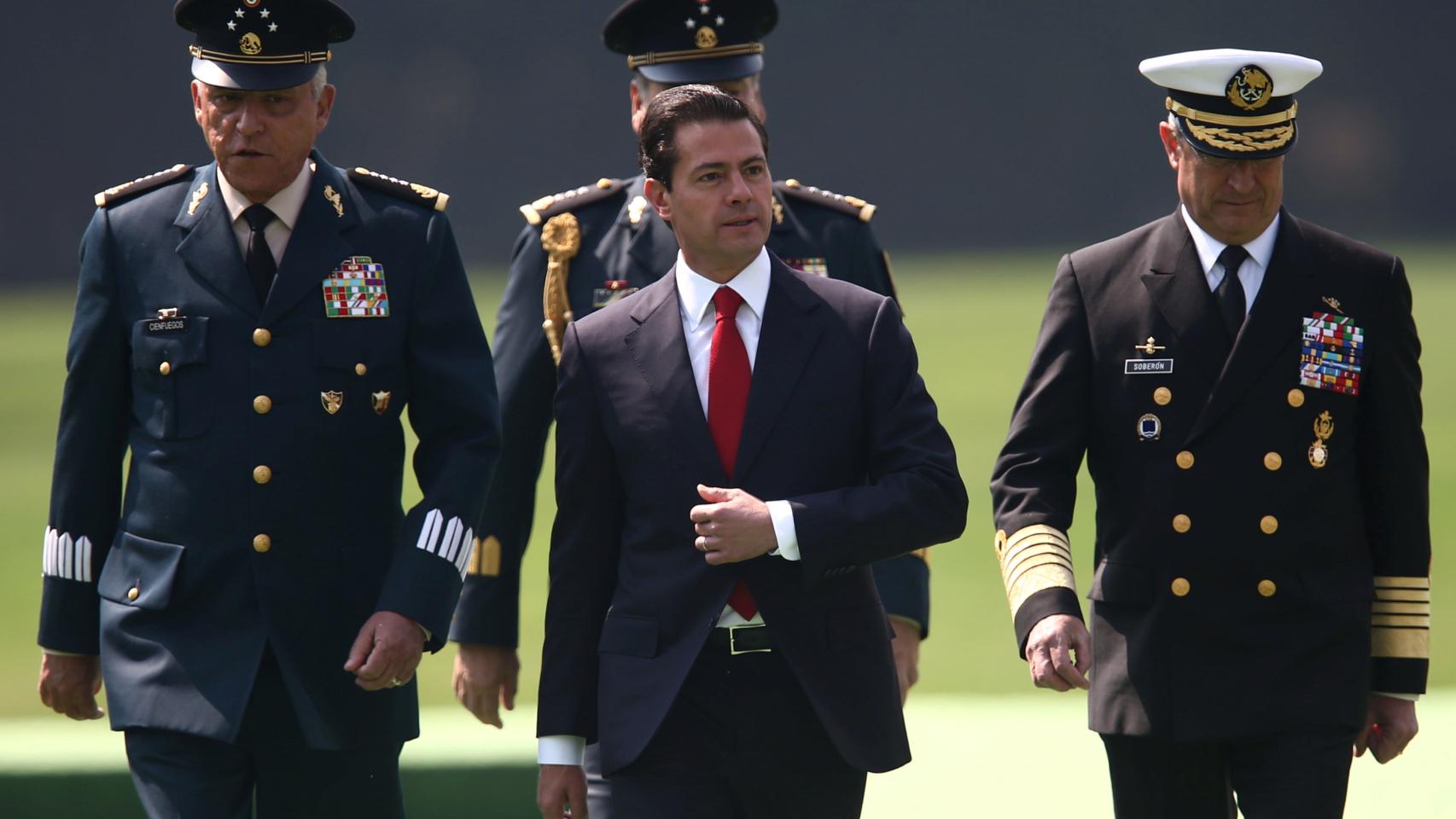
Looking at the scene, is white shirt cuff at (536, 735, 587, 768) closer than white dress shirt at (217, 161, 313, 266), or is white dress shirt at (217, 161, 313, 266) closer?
white shirt cuff at (536, 735, 587, 768)

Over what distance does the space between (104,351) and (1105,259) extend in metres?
1.70

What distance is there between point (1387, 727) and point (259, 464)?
6.24 ft

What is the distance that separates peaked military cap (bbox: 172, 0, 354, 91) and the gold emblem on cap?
152 centimetres

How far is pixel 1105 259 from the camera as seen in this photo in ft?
12.9

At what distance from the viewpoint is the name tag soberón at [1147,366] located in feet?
12.5

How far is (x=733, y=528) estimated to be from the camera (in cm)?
322

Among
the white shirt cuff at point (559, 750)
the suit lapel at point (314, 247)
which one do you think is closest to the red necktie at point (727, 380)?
the white shirt cuff at point (559, 750)

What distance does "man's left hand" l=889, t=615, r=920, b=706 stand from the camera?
4.48 meters

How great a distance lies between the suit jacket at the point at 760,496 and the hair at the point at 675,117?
0.69 feet

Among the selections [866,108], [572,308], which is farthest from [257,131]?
[866,108]

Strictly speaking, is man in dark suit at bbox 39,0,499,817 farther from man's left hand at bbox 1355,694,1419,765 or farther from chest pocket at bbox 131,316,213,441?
man's left hand at bbox 1355,694,1419,765

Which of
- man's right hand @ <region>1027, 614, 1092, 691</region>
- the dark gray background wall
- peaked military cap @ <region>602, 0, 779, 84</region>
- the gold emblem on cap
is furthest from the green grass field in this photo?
the gold emblem on cap

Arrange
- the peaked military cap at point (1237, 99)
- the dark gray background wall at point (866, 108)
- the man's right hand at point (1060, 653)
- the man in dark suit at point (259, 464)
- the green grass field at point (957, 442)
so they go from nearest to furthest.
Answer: the man's right hand at point (1060, 653) < the peaked military cap at point (1237, 99) < the man in dark suit at point (259, 464) < the green grass field at point (957, 442) < the dark gray background wall at point (866, 108)

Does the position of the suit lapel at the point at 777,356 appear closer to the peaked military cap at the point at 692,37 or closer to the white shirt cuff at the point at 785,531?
the white shirt cuff at the point at 785,531
